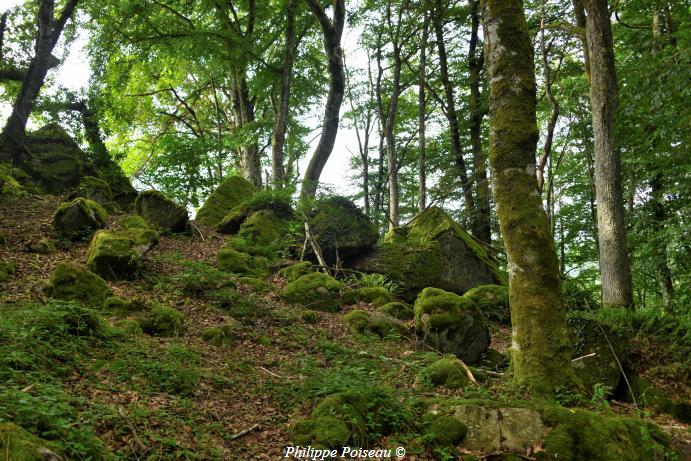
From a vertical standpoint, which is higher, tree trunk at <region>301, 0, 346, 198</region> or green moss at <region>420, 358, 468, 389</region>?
tree trunk at <region>301, 0, 346, 198</region>

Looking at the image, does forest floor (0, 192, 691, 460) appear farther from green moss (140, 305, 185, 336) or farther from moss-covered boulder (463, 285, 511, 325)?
moss-covered boulder (463, 285, 511, 325)

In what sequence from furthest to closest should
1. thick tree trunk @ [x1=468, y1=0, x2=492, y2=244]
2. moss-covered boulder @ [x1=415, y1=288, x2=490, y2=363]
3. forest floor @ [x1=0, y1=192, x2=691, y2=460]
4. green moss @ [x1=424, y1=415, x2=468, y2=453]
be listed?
thick tree trunk @ [x1=468, y1=0, x2=492, y2=244]
moss-covered boulder @ [x1=415, y1=288, x2=490, y2=363]
green moss @ [x1=424, y1=415, x2=468, y2=453]
forest floor @ [x1=0, y1=192, x2=691, y2=460]

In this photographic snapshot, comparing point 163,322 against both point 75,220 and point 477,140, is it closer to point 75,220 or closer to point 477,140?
point 75,220

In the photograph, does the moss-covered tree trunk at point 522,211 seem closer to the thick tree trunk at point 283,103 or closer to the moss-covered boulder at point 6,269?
the moss-covered boulder at point 6,269

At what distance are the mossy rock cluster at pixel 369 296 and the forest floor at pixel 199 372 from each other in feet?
2.63

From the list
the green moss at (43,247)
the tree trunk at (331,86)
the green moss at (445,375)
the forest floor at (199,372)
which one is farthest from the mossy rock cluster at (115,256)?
the tree trunk at (331,86)

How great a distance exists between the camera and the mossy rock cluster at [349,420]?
3996mm

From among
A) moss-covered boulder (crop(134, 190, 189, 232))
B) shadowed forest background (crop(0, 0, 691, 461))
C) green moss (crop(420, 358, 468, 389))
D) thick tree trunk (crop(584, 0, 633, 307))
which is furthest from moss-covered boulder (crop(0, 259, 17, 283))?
thick tree trunk (crop(584, 0, 633, 307))

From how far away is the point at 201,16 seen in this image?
56.5ft

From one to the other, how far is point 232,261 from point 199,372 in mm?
4978

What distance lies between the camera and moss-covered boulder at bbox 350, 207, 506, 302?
11452 millimetres

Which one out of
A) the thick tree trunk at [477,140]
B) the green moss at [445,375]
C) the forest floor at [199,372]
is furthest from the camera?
the thick tree trunk at [477,140]

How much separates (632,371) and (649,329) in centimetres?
137

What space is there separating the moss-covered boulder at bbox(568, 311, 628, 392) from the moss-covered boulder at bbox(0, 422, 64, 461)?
6.36 meters
